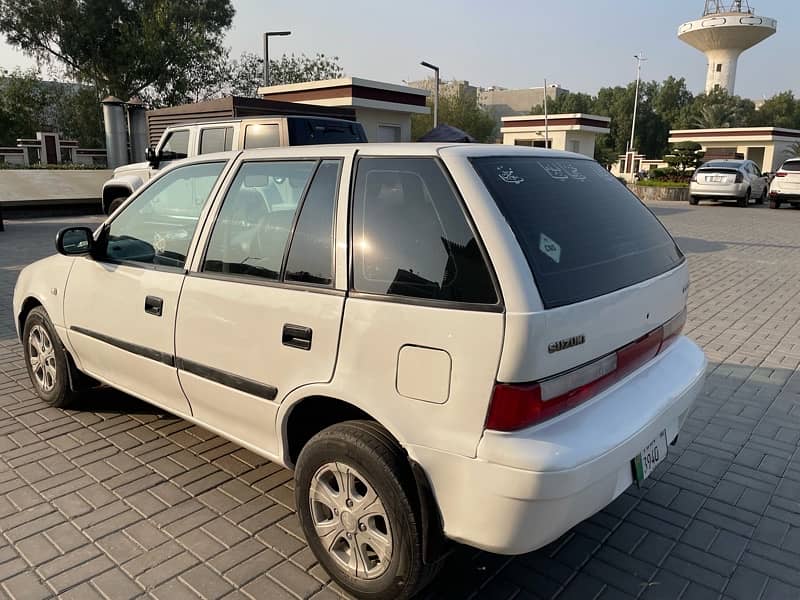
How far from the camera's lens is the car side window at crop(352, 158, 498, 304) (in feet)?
7.48

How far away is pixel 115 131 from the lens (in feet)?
69.1

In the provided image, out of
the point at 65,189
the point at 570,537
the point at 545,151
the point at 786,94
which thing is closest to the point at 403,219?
the point at 545,151

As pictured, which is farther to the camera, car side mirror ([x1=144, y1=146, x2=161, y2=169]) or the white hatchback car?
car side mirror ([x1=144, y1=146, x2=161, y2=169])

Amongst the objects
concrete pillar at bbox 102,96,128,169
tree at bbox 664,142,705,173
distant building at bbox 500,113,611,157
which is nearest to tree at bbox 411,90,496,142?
distant building at bbox 500,113,611,157

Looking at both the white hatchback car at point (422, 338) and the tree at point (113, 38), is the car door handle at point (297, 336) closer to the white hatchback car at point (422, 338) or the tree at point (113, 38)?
the white hatchback car at point (422, 338)

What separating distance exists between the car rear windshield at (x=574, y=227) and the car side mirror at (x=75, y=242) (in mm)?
2525

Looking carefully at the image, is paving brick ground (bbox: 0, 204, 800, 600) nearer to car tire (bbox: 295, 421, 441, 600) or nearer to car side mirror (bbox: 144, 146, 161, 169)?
car tire (bbox: 295, 421, 441, 600)

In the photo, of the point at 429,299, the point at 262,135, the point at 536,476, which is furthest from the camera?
the point at 262,135

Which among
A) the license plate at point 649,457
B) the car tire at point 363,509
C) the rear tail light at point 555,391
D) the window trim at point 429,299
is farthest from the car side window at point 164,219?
the license plate at point 649,457

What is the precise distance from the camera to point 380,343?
7.79 feet

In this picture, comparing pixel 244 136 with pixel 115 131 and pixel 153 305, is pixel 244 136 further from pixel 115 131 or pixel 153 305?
pixel 115 131

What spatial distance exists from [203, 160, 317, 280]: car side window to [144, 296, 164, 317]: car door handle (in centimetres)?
36

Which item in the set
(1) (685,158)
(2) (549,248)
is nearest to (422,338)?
(2) (549,248)

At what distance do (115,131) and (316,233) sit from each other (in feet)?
69.3
